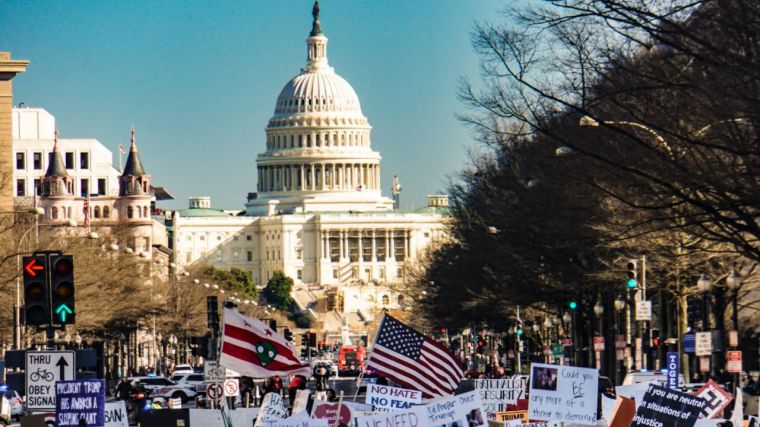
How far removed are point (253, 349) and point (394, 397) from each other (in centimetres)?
223

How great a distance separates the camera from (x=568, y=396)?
93.4ft

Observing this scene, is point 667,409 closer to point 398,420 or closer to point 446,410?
point 446,410

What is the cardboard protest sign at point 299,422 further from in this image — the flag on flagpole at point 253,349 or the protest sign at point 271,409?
the flag on flagpole at point 253,349

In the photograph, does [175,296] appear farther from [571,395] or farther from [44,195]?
[571,395]

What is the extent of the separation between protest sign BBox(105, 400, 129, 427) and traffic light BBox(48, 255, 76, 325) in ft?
6.13

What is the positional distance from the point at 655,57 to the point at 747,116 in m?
2.90

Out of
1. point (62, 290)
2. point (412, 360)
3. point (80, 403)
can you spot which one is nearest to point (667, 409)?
point (412, 360)

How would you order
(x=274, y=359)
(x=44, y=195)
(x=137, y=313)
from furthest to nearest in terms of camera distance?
1. (x=44, y=195)
2. (x=137, y=313)
3. (x=274, y=359)

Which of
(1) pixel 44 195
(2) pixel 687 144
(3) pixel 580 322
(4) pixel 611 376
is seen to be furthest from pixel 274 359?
(1) pixel 44 195

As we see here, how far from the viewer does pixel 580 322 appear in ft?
267

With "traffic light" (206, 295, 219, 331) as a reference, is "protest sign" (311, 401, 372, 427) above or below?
below

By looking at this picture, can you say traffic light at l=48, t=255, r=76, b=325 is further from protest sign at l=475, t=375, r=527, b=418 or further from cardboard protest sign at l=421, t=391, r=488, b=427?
protest sign at l=475, t=375, r=527, b=418

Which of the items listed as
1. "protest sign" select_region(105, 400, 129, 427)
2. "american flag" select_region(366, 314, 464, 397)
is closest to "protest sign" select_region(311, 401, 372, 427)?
"protest sign" select_region(105, 400, 129, 427)

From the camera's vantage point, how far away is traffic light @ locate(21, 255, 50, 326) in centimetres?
3112
